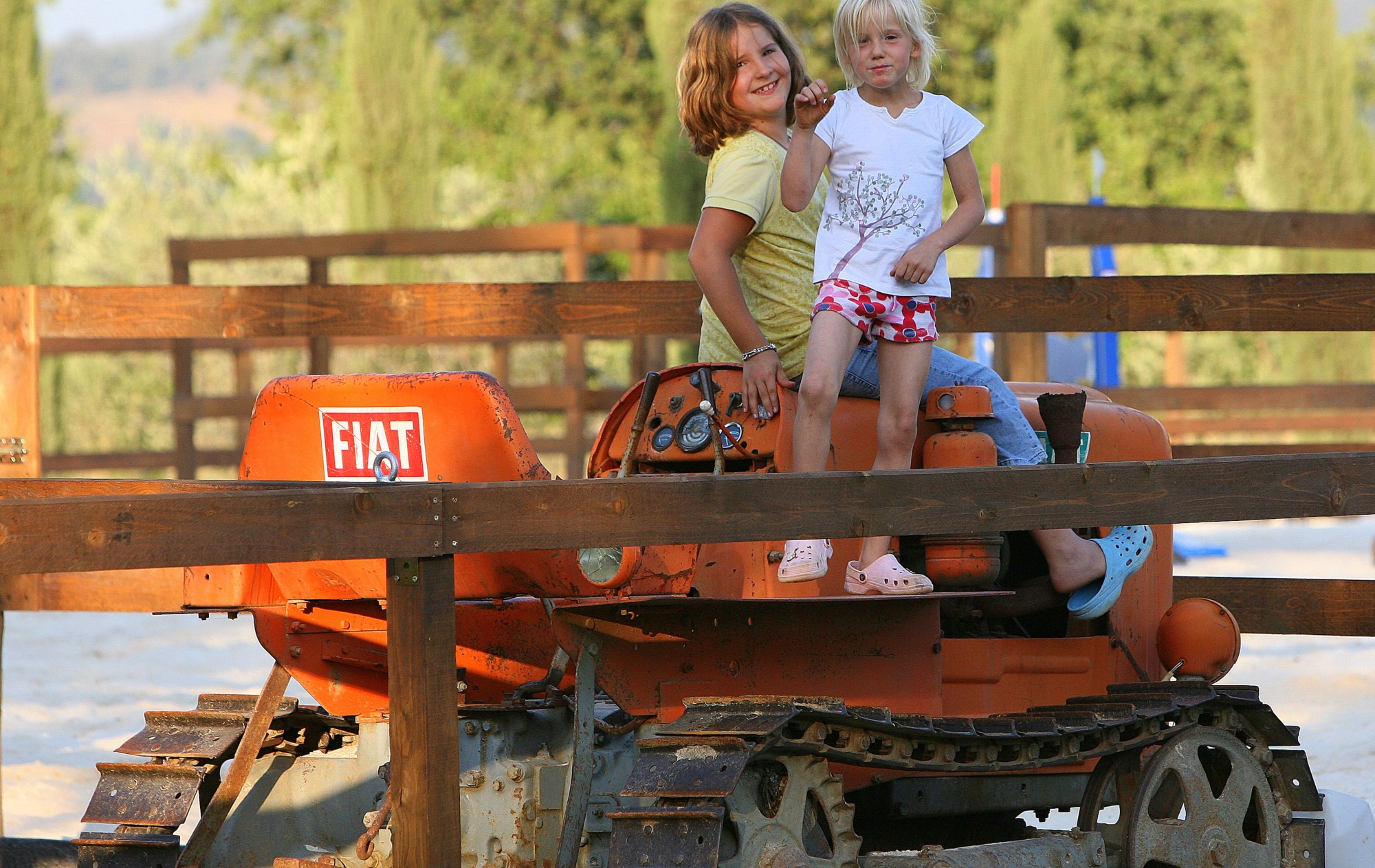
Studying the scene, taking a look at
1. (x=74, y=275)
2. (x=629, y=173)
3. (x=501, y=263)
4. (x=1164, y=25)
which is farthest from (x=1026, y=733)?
(x=1164, y=25)

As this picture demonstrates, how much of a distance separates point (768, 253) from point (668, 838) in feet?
4.85

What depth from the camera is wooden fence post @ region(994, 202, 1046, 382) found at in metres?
6.95

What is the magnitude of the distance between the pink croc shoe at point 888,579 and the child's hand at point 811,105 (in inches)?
39.6

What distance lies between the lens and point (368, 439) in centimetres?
354

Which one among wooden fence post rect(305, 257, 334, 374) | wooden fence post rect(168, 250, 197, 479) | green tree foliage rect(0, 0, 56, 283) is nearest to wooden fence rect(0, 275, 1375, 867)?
wooden fence post rect(305, 257, 334, 374)

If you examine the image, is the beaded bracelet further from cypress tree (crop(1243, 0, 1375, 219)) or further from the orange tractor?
cypress tree (crop(1243, 0, 1375, 219))

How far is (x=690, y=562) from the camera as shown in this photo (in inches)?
138

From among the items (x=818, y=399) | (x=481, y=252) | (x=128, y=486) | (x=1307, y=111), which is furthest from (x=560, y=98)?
(x=128, y=486)

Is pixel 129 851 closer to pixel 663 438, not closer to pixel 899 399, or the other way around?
pixel 663 438

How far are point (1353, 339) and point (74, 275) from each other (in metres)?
15.9

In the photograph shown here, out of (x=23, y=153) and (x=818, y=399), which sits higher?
(x=23, y=153)

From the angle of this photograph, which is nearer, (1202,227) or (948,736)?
(948,736)

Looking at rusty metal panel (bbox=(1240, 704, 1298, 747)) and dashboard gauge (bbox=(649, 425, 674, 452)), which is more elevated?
dashboard gauge (bbox=(649, 425, 674, 452))

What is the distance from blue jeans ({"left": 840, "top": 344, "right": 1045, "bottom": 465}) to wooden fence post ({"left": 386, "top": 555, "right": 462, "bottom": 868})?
125 cm
